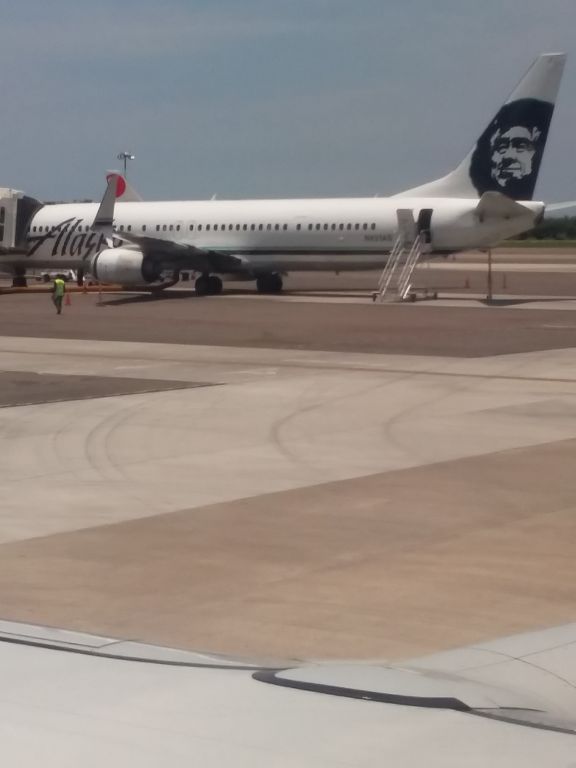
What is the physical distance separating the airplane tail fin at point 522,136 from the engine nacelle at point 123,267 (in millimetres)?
12220

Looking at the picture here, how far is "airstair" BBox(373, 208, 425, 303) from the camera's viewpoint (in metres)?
47.2

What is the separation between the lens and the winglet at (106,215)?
51.7m

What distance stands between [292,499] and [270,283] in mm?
40882

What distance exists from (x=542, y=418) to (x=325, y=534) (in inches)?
308

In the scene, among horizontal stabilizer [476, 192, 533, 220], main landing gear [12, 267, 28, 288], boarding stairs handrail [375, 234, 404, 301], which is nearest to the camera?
horizontal stabilizer [476, 192, 533, 220]

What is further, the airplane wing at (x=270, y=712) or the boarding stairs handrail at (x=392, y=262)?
the boarding stairs handrail at (x=392, y=262)

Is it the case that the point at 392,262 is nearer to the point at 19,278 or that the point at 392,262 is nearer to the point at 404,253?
the point at 404,253

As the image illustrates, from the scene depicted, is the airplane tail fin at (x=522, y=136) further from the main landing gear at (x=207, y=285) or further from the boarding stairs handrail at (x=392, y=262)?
the main landing gear at (x=207, y=285)

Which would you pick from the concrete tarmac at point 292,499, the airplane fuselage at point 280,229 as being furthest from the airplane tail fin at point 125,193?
the concrete tarmac at point 292,499

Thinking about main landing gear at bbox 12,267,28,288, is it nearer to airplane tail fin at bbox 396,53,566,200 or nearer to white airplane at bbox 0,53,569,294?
white airplane at bbox 0,53,569,294

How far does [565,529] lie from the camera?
11.4 m

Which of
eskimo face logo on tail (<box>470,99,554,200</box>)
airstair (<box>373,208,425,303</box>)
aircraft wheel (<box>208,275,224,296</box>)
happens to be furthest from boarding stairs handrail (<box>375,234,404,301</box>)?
aircraft wheel (<box>208,275,224,296</box>)

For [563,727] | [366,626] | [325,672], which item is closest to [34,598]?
[366,626]

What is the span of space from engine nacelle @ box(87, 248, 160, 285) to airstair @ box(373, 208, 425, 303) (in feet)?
27.5
